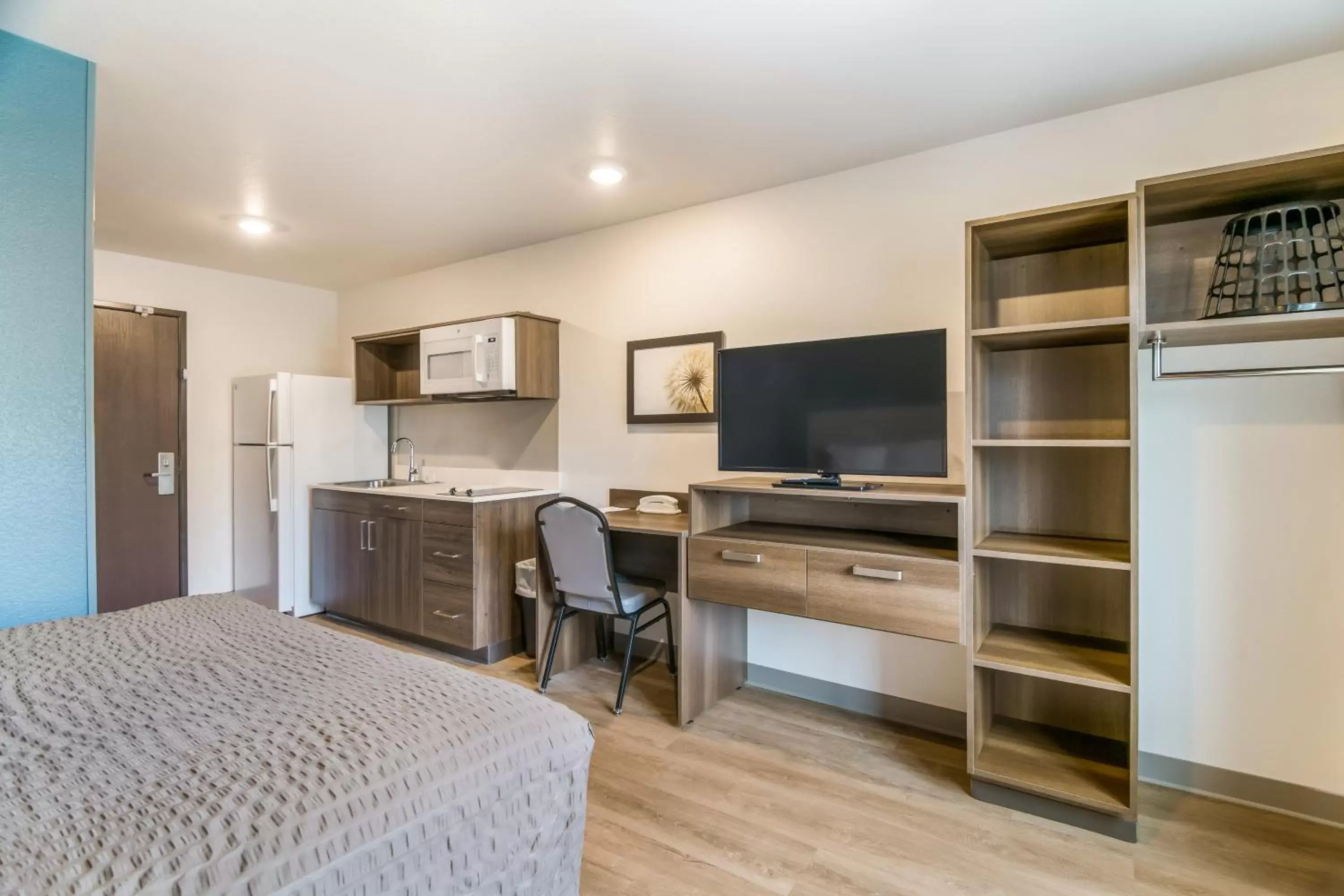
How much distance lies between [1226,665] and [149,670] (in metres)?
3.08

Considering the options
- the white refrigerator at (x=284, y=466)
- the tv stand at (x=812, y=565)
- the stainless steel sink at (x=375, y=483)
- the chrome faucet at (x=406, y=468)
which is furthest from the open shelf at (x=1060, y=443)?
the white refrigerator at (x=284, y=466)

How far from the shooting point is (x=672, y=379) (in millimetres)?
3330

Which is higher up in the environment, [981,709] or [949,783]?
[981,709]

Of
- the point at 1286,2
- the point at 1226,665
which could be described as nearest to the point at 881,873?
the point at 1226,665

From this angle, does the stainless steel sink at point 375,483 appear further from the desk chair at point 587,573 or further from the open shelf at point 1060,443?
the open shelf at point 1060,443

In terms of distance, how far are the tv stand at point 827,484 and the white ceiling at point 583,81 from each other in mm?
1335

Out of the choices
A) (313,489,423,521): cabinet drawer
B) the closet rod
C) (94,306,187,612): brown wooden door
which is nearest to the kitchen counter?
(313,489,423,521): cabinet drawer

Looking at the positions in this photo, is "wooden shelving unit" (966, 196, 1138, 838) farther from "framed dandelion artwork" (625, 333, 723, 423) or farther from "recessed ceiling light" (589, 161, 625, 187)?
"recessed ceiling light" (589, 161, 625, 187)

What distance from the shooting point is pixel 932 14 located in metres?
1.81

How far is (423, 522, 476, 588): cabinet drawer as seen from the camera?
3.39 metres

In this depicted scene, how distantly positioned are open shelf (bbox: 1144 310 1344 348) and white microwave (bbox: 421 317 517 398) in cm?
287

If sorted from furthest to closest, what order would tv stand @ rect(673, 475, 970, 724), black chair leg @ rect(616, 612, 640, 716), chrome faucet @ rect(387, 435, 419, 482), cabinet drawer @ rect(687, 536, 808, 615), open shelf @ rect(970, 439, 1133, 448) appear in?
chrome faucet @ rect(387, 435, 419, 482)
black chair leg @ rect(616, 612, 640, 716)
cabinet drawer @ rect(687, 536, 808, 615)
tv stand @ rect(673, 475, 970, 724)
open shelf @ rect(970, 439, 1133, 448)

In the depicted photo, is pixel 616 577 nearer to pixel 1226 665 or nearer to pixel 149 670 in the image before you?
pixel 149 670

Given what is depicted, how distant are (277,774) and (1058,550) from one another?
2.16 meters
